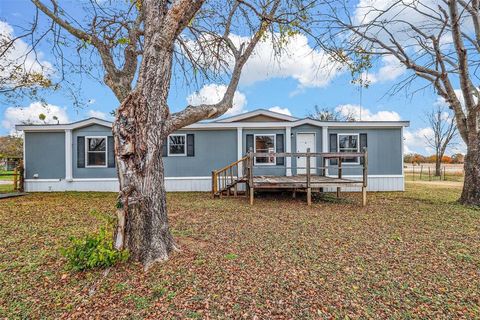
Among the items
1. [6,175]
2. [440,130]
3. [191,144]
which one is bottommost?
[6,175]

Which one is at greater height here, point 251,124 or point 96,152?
point 251,124

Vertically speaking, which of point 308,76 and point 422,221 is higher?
point 308,76

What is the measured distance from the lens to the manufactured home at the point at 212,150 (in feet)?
37.3

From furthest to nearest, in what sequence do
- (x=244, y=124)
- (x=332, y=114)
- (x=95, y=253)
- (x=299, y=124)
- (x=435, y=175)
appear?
1. (x=332, y=114)
2. (x=435, y=175)
3. (x=299, y=124)
4. (x=244, y=124)
5. (x=95, y=253)

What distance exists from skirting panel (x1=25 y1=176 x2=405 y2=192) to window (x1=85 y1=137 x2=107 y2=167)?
0.77 metres

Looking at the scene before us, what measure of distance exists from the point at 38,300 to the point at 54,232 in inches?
115

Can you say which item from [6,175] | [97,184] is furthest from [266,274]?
[6,175]

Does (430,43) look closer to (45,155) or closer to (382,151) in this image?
(382,151)

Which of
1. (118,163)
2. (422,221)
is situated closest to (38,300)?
(118,163)

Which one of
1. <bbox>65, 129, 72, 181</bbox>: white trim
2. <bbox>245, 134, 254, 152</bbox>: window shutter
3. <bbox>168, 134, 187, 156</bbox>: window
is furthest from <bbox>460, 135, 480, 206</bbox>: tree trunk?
<bbox>65, 129, 72, 181</bbox>: white trim

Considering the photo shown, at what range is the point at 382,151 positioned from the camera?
11.6 meters

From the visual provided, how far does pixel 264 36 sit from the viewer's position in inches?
250

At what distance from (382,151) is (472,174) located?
392cm

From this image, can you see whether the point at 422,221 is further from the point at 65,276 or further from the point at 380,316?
the point at 65,276
